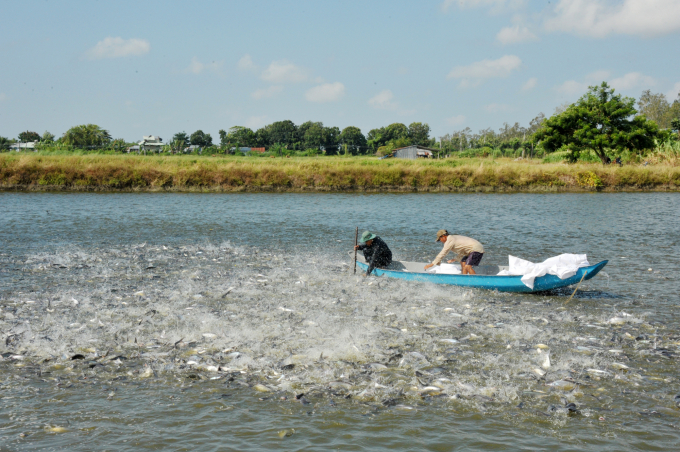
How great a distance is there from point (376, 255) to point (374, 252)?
17cm

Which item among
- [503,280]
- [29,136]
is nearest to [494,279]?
[503,280]

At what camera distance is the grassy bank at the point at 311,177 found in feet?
153

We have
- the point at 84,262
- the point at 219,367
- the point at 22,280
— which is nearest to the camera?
the point at 219,367

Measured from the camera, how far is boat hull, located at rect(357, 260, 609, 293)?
516 inches

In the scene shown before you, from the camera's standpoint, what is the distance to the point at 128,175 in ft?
155

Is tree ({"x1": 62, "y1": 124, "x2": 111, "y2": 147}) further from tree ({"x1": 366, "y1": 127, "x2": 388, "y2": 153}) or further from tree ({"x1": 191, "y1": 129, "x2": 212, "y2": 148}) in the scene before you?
tree ({"x1": 366, "y1": 127, "x2": 388, "y2": 153})

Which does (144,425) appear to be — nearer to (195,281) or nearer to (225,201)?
(195,281)

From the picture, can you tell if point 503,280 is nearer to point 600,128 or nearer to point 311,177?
point 311,177

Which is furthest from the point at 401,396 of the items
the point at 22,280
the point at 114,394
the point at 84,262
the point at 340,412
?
the point at 84,262

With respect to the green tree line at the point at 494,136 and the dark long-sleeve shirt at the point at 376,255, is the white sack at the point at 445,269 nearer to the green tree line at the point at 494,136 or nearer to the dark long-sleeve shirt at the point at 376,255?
the dark long-sleeve shirt at the point at 376,255

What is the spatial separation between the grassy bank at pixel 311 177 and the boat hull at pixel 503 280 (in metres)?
34.4

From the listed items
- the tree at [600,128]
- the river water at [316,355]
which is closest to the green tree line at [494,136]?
the tree at [600,128]

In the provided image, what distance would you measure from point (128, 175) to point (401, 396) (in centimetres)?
4466

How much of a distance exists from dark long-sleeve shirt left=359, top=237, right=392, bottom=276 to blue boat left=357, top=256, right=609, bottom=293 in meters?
0.25
